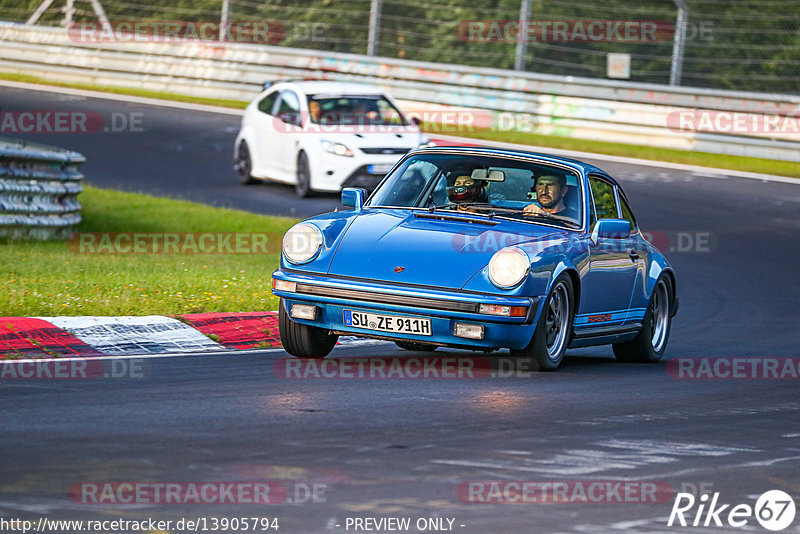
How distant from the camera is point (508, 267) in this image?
8398 millimetres

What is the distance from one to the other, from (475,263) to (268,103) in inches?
502

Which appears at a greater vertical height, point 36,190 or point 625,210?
point 625,210

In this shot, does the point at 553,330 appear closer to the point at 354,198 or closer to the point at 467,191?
the point at 467,191

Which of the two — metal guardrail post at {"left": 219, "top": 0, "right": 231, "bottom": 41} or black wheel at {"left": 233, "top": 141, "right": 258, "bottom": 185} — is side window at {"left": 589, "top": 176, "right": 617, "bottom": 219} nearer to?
black wheel at {"left": 233, "top": 141, "right": 258, "bottom": 185}

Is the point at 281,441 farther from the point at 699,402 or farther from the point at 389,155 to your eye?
the point at 389,155

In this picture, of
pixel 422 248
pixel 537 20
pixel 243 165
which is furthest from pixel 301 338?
pixel 537 20

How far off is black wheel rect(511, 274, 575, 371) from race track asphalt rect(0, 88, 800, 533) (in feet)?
0.40

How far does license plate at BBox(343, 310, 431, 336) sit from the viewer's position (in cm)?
836

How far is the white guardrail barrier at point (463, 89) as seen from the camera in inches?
926

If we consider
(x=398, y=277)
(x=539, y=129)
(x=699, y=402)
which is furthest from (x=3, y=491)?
(x=539, y=129)

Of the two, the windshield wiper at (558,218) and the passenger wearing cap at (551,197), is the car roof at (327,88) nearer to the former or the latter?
the passenger wearing cap at (551,197)

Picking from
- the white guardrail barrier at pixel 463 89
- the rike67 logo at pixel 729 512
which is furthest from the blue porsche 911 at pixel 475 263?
the white guardrail barrier at pixel 463 89

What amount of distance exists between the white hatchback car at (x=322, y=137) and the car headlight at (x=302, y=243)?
33.4 feet

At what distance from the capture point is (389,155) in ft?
62.8
